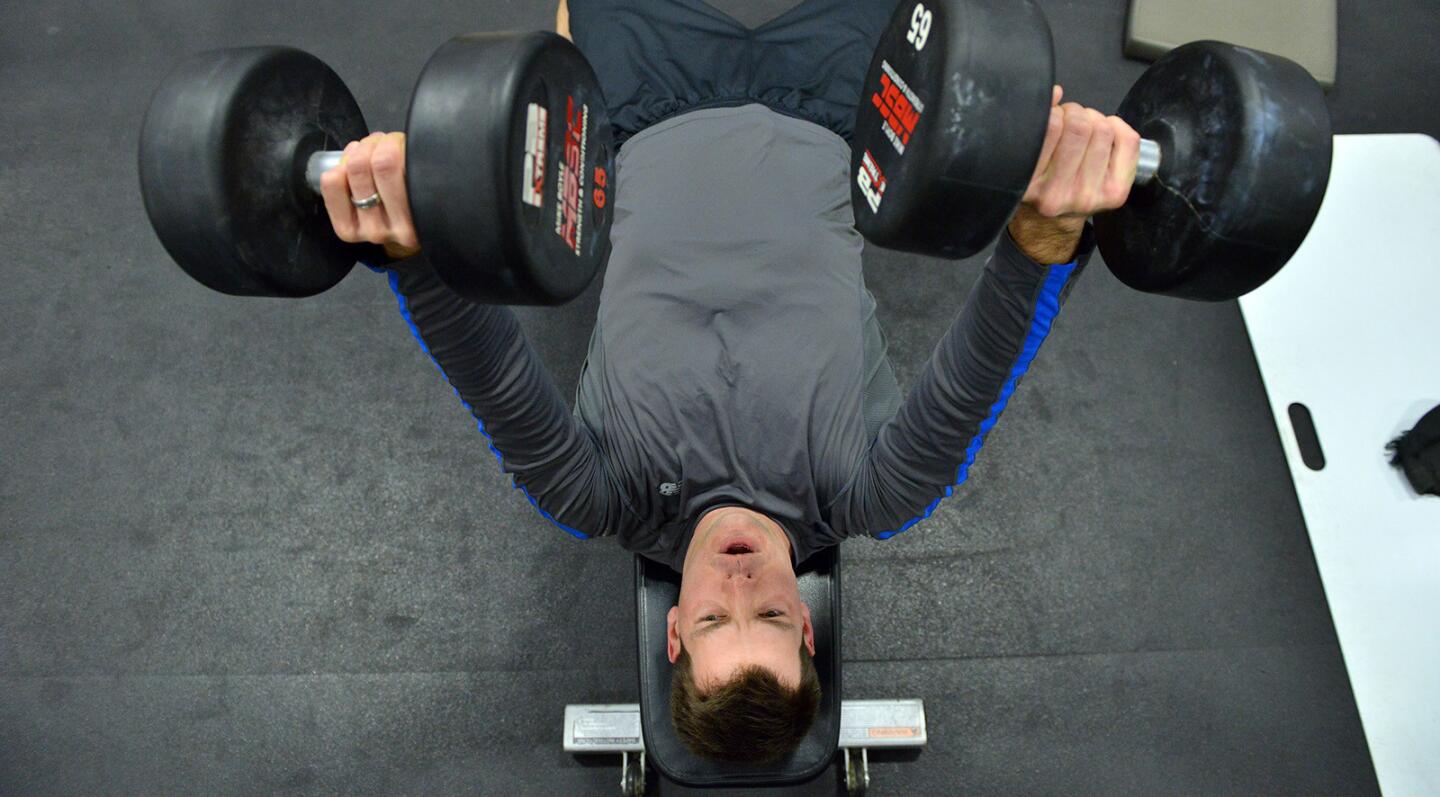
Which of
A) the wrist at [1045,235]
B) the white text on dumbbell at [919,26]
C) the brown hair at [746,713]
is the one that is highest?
the white text on dumbbell at [919,26]

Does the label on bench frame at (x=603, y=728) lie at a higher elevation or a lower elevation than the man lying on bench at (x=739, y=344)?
lower

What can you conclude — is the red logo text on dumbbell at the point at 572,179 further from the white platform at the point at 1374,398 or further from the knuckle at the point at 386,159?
the white platform at the point at 1374,398

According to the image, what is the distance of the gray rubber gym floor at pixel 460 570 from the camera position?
1839 mm

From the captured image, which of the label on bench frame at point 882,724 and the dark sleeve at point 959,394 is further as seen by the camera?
the label on bench frame at point 882,724

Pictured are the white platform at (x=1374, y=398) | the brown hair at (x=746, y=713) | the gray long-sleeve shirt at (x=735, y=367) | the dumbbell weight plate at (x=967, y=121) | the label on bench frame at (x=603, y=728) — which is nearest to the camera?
the dumbbell weight plate at (x=967, y=121)

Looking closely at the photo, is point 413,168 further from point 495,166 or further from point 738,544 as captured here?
point 738,544

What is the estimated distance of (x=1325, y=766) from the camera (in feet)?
6.07

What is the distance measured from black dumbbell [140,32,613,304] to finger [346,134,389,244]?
7cm

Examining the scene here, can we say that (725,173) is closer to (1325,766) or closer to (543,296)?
(543,296)

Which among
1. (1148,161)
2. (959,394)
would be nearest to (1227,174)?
(1148,161)

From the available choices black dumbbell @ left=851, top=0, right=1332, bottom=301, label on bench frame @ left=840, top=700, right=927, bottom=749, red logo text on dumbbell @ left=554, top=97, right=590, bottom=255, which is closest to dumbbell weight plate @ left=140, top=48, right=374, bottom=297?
red logo text on dumbbell @ left=554, top=97, right=590, bottom=255

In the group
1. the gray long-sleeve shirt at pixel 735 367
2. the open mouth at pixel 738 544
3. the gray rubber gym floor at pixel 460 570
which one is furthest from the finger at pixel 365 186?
the gray rubber gym floor at pixel 460 570

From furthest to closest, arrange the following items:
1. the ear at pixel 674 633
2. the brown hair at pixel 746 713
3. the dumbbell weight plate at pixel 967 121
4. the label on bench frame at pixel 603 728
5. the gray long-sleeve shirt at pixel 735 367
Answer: the label on bench frame at pixel 603 728 < the ear at pixel 674 633 < the brown hair at pixel 746 713 < the gray long-sleeve shirt at pixel 735 367 < the dumbbell weight plate at pixel 967 121

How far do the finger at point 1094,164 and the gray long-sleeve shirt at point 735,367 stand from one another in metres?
0.12
